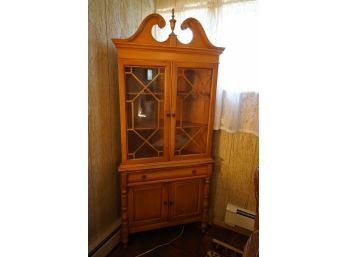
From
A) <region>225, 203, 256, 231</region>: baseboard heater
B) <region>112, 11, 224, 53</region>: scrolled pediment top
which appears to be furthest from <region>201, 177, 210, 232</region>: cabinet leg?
<region>112, 11, 224, 53</region>: scrolled pediment top

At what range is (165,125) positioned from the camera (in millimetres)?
1519

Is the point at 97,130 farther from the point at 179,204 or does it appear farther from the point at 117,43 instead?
the point at 179,204

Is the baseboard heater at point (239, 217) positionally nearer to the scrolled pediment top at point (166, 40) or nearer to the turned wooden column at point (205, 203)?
the turned wooden column at point (205, 203)

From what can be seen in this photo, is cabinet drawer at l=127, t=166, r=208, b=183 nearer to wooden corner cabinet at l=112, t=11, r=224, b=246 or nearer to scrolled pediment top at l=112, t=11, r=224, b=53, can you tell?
wooden corner cabinet at l=112, t=11, r=224, b=246

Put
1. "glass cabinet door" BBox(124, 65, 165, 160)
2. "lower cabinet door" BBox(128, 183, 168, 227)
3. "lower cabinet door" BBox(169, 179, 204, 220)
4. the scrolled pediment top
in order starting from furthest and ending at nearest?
"lower cabinet door" BBox(169, 179, 204, 220) < "lower cabinet door" BBox(128, 183, 168, 227) < "glass cabinet door" BBox(124, 65, 165, 160) < the scrolled pediment top

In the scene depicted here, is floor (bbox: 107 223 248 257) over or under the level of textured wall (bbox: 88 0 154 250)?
under

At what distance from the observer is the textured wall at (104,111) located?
1319mm

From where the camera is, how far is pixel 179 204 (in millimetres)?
1688

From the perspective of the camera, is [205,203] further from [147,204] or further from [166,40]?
[166,40]

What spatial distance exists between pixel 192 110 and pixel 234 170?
28.0 inches

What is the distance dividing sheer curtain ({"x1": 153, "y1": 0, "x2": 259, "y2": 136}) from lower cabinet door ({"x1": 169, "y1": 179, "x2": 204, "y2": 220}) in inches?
23.0

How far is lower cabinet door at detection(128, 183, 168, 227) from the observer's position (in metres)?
1.55
